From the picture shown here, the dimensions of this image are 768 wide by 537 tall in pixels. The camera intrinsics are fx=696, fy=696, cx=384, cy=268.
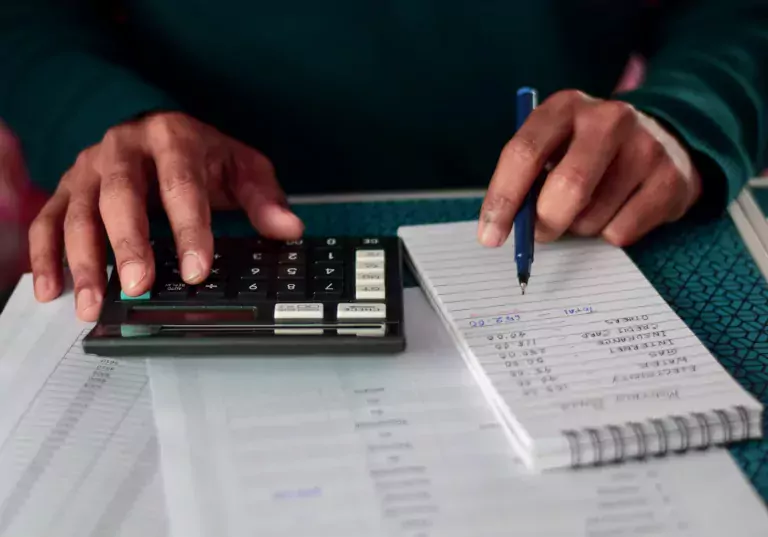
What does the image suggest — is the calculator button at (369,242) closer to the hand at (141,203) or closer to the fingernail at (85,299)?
the hand at (141,203)

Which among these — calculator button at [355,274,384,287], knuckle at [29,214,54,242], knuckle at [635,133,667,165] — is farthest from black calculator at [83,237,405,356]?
knuckle at [635,133,667,165]

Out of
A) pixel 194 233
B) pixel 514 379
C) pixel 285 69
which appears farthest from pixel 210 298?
pixel 285 69

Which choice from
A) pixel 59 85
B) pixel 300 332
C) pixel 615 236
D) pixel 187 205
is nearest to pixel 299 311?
pixel 300 332

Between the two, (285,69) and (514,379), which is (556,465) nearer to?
(514,379)

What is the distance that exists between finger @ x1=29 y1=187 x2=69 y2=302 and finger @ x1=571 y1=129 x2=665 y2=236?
366 mm

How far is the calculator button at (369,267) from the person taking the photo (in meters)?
0.45

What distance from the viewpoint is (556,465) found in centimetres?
34

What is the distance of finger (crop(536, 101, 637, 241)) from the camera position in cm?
46

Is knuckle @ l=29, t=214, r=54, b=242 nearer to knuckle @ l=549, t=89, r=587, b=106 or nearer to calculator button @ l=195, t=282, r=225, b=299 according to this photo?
calculator button @ l=195, t=282, r=225, b=299

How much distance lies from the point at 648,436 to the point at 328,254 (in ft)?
0.75

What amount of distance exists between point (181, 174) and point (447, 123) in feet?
1.26

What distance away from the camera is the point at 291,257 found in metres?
0.47

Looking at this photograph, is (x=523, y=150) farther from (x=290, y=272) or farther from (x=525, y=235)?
(x=290, y=272)

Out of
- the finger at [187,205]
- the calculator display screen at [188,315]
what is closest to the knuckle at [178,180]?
the finger at [187,205]
